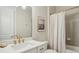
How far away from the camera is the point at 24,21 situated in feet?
3.89

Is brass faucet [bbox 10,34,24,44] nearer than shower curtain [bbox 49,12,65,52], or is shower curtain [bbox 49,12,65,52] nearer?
brass faucet [bbox 10,34,24,44]

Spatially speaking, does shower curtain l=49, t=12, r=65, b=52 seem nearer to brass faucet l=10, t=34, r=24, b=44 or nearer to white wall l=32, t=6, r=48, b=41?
white wall l=32, t=6, r=48, b=41

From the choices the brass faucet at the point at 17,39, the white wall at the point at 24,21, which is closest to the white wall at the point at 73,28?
the white wall at the point at 24,21

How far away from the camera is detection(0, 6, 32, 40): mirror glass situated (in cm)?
112

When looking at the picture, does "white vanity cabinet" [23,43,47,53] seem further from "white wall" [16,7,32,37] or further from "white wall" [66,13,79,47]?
"white wall" [66,13,79,47]

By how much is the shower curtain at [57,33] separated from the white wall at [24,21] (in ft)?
0.92

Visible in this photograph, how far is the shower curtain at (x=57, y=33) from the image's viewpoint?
1254 millimetres

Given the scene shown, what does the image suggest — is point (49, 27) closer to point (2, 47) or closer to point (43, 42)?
point (43, 42)

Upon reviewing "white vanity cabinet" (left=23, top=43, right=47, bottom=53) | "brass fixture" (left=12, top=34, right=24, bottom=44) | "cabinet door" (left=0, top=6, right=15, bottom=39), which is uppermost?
"cabinet door" (left=0, top=6, right=15, bottom=39)

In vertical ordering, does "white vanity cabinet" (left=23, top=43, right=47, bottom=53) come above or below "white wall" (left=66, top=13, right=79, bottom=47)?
below

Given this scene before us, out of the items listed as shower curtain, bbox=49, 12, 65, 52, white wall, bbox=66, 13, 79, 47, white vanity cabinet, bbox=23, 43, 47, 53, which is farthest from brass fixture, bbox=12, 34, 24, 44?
white wall, bbox=66, 13, 79, 47

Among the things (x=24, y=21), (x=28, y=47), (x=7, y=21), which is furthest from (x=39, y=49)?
(x=7, y=21)

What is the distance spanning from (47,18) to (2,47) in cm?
66
